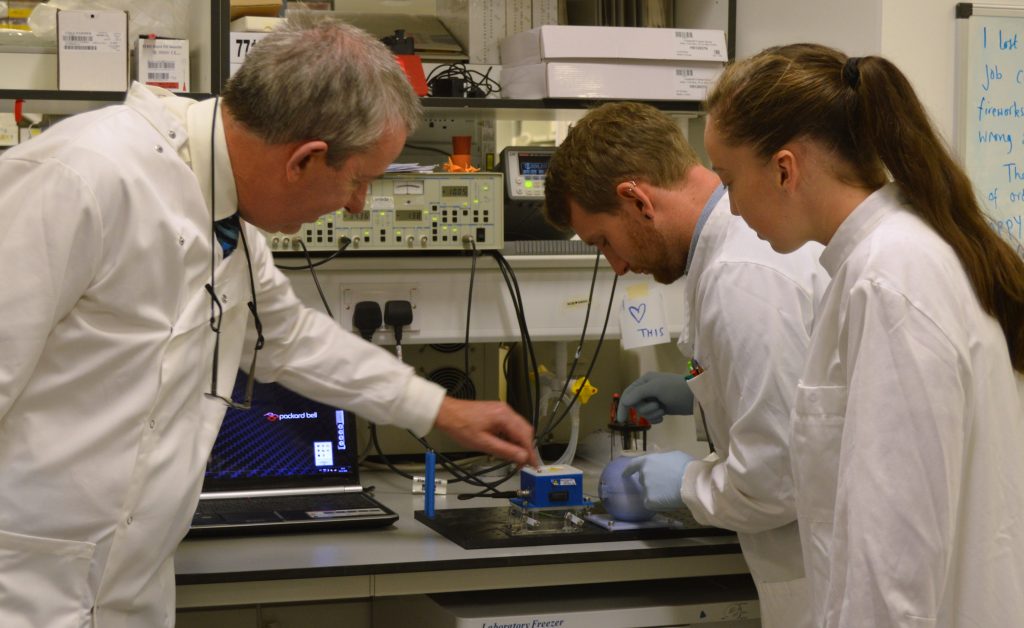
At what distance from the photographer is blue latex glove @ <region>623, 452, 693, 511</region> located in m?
1.97

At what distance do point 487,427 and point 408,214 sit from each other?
2.39ft

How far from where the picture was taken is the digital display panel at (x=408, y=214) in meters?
2.35

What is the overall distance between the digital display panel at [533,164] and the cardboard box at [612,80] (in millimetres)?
133

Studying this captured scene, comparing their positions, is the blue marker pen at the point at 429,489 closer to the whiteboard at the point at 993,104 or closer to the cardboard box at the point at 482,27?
the cardboard box at the point at 482,27

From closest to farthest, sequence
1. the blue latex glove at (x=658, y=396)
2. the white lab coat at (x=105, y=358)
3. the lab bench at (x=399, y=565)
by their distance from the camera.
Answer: the white lab coat at (x=105, y=358), the lab bench at (x=399, y=565), the blue latex glove at (x=658, y=396)

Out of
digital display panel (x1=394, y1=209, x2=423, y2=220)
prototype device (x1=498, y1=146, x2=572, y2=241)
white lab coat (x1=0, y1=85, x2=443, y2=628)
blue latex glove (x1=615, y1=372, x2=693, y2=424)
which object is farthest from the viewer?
prototype device (x1=498, y1=146, x2=572, y2=241)

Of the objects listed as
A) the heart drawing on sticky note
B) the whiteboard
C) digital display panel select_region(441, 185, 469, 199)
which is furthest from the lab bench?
the whiteboard

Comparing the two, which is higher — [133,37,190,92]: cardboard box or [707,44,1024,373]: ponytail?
[133,37,190,92]: cardboard box

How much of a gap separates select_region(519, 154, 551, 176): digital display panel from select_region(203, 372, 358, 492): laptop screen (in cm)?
66

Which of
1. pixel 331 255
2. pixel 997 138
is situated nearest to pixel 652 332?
pixel 331 255

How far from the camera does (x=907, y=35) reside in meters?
2.20

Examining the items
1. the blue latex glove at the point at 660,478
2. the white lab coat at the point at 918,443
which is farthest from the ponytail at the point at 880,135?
the blue latex glove at the point at 660,478

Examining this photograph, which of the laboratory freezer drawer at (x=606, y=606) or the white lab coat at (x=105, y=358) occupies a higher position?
the white lab coat at (x=105, y=358)

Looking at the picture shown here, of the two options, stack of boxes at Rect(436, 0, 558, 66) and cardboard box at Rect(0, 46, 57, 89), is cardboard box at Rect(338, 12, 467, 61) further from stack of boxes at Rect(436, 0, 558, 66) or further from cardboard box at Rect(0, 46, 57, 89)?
cardboard box at Rect(0, 46, 57, 89)
